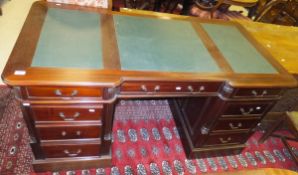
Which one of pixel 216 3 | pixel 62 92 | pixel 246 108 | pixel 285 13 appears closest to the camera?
pixel 62 92

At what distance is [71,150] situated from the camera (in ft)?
5.29

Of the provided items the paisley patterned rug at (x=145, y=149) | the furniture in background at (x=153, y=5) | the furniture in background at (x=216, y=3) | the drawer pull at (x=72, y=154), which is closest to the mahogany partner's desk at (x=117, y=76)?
the drawer pull at (x=72, y=154)

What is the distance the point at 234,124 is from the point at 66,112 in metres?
1.26

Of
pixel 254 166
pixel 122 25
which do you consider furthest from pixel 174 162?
pixel 122 25

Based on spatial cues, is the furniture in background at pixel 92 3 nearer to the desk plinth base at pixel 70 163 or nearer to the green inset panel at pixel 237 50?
the green inset panel at pixel 237 50

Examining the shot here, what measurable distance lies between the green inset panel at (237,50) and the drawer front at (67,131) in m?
1.03

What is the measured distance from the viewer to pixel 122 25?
1682mm

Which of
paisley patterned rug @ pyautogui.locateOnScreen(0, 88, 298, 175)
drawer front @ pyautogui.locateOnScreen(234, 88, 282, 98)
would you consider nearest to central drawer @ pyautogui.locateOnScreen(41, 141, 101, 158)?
paisley patterned rug @ pyautogui.locateOnScreen(0, 88, 298, 175)

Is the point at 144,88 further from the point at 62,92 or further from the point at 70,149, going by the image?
the point at 70,149

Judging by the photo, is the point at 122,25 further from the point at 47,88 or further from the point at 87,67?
the point at 47,88

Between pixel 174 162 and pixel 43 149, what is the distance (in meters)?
1.04

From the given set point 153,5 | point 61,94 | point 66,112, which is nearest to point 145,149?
point 66,112

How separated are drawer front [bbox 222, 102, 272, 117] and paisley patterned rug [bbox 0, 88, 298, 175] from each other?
1.89 feet

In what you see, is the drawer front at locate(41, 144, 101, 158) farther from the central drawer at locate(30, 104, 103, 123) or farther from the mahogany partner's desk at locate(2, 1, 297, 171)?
the central drawer at locate(30, 104, 103, 123)
